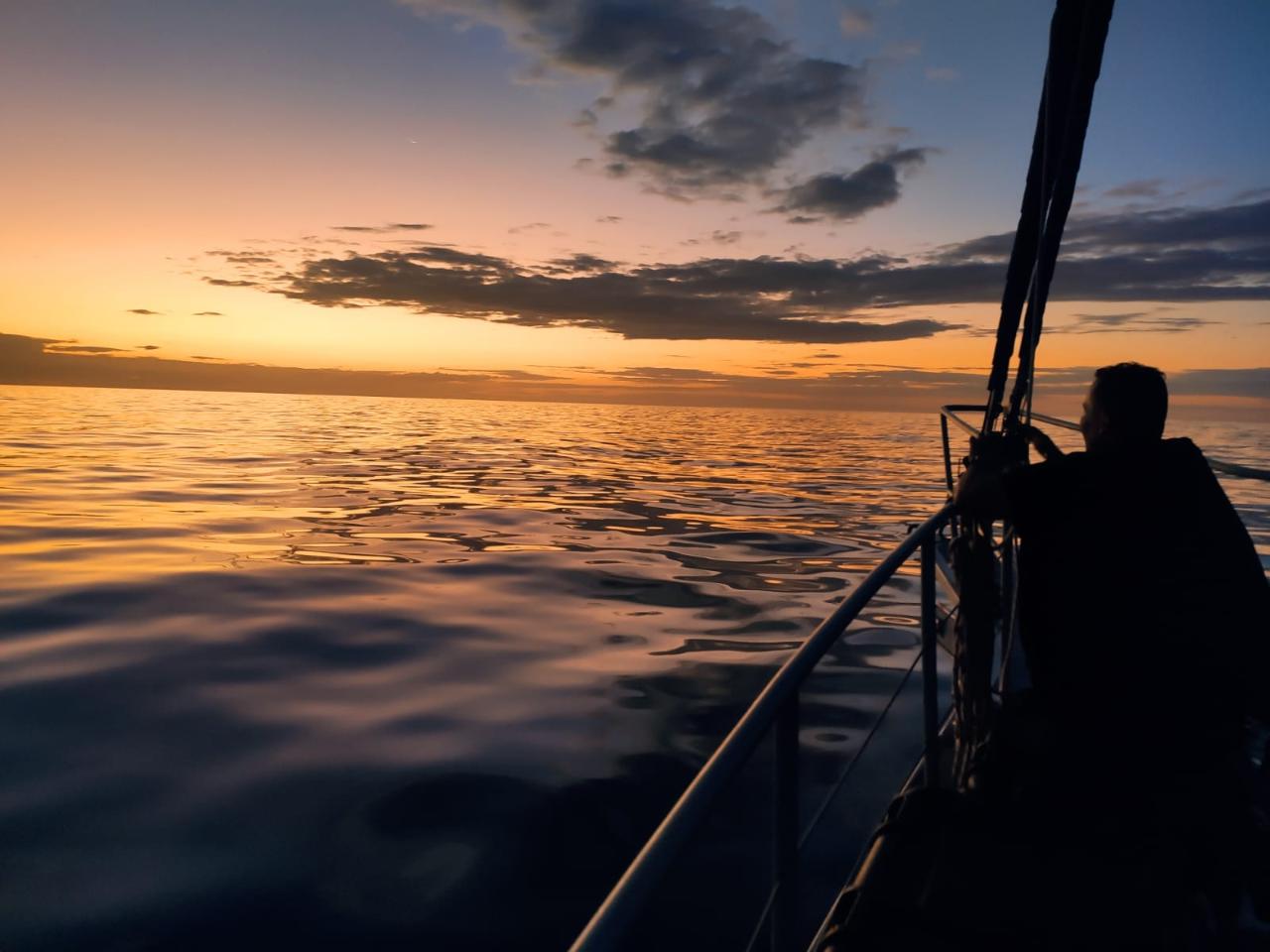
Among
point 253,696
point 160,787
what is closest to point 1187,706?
point 160,787

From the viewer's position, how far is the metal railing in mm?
894

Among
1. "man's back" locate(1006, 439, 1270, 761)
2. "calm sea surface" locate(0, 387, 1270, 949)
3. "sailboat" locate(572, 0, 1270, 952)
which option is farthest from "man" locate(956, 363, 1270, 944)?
"calm sea surface" locate(0, 387, 1270, 949)

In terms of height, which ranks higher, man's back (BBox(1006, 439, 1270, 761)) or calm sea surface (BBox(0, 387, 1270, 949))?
man's back (BBox(1006, 439, 1270, 761))

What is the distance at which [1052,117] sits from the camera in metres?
3.22

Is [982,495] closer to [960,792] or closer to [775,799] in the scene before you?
[960,792]

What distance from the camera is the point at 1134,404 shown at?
231 centimetres

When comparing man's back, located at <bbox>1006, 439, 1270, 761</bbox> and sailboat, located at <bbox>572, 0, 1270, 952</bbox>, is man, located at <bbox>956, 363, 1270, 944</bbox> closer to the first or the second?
man's back, located at <bbox>1006, 439, 1270, 761</bbox>

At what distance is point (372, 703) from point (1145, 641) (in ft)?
17.2

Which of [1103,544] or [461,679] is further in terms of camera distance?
[461,679]

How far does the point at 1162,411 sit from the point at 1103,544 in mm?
474

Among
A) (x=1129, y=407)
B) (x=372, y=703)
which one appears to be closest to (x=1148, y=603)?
(x=1129, y=407)

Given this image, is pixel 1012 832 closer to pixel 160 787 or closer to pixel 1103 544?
pixel 1103 544

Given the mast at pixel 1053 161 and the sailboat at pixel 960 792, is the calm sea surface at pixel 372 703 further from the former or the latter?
the mast at pixel 1053 161

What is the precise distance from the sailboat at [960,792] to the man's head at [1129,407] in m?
0.48
